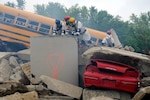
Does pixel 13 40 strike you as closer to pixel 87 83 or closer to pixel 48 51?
pixel 48 51

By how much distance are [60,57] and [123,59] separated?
1.65 meters

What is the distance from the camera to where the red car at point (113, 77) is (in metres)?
6.02

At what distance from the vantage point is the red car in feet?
19.8

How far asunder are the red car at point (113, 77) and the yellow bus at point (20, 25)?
30.0 ft

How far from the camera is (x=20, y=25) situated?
597 inches

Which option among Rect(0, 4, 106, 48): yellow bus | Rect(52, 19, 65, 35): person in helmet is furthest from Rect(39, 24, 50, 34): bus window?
Rect(52, 19, 65, 35): person in helmet

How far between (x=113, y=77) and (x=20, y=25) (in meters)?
9.97

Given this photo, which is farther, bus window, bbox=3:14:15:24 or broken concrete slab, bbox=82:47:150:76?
bus window, bbox=3:14:15:24

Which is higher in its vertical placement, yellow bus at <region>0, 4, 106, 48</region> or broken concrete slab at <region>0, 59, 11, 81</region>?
yellow bus at <region>0, 4, 106, 48</region>

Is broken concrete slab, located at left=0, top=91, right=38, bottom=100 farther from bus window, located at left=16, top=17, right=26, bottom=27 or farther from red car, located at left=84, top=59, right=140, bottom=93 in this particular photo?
bus window, located at left=16, top=17, right=26, bottom=27

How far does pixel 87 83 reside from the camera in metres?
6.20

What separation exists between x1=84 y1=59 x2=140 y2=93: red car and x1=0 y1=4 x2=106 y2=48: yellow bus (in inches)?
360

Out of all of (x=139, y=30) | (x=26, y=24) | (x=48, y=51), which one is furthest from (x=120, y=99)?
(x=139, y=30)

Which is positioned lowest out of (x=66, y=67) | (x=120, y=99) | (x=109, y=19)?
(x=120, y=99)
